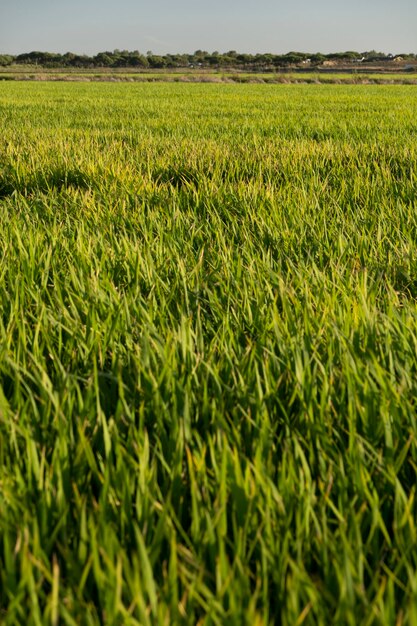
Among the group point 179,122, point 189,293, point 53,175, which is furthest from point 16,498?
point 179,122

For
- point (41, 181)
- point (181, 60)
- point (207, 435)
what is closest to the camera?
point (207, 435)

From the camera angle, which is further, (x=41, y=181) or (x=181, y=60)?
(x=181, y=60)

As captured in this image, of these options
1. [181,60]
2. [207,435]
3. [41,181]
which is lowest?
[207,435]

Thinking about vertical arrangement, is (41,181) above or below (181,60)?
below

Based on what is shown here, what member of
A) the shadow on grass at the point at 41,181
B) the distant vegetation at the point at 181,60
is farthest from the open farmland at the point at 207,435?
the distant vegetation at the point at 181,60

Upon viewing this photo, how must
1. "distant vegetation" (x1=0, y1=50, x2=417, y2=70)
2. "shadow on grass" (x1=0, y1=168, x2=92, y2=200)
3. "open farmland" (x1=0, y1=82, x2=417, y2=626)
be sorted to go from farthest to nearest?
"distant vegetation" (x1=0, y1=50, x2=417, y2=70) → "shadow on grass" (x1=0, y1=168, x2=92, y2=200) → "open farmland" (x1=0, y1=82, x2=417, y2=626)

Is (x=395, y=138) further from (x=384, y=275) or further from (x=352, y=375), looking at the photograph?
(x=352, y=375)

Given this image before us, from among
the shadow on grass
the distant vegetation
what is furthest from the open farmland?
the distant vegetation

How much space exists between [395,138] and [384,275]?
13.8 feet

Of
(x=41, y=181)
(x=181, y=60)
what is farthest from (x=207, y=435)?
(x=181, y=60)

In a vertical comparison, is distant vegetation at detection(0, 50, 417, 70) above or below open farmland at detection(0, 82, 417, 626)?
above

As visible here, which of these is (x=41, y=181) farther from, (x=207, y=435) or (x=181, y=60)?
(x=181, y=60)

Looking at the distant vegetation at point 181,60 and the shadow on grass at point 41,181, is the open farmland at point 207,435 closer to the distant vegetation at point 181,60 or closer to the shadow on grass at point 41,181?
the shadow on grass at point 41,181

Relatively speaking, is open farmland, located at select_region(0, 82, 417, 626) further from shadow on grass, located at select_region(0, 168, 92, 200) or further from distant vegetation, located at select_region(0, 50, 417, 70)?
distant vegetation, located at select_region(0, 50, 417, 70)
